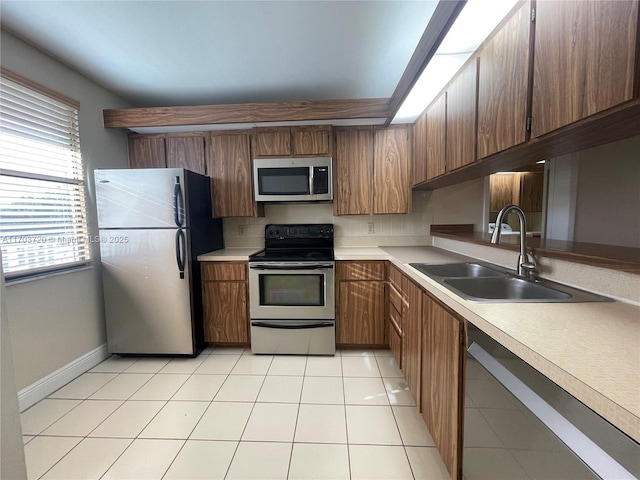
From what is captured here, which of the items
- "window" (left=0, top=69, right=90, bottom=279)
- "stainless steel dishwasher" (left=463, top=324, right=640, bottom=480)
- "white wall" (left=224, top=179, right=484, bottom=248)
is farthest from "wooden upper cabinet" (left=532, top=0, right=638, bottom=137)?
"window" (left=0, top=69, right=90, bottom=279)

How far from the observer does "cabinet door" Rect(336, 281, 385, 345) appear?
2471 millimetres

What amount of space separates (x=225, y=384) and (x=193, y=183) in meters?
1.73

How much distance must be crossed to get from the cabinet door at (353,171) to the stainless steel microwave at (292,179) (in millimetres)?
143

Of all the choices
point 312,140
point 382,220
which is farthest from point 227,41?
point 382,220

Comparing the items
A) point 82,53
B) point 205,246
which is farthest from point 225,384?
point 82,53

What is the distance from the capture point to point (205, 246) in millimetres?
2658

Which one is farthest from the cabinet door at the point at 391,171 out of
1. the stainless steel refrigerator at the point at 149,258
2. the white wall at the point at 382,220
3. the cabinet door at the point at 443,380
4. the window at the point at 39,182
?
the window at the point at 39,182

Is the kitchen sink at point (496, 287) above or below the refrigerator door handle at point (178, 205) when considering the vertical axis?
below

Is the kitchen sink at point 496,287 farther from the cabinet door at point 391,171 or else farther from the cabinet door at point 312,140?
the cabinet door at point 312,140

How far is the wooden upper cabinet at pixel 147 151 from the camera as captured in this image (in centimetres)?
277

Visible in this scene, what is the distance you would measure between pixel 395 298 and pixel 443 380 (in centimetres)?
93

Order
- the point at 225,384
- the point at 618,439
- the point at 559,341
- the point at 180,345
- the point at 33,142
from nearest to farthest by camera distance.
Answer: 1. the point at 618,439
2. the point at 559,341
3. the point at 33,142
4. the point at 225,384
5. the point at 180,345

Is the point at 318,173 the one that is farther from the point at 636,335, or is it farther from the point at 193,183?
the point at 636,335

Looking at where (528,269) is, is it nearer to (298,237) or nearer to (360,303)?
(360,303)
